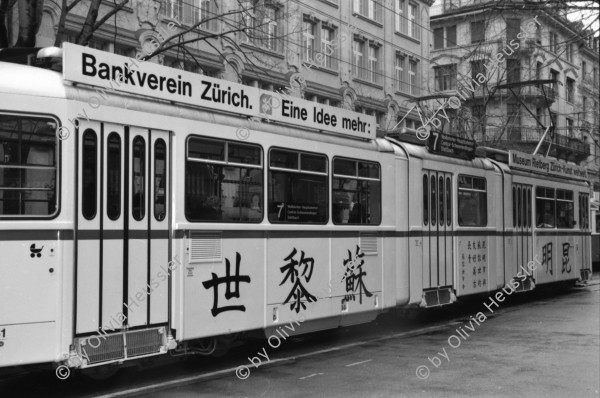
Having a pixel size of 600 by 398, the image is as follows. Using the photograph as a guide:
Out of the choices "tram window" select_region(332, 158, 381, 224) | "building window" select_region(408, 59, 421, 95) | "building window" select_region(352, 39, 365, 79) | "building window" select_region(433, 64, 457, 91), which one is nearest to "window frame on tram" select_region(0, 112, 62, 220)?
"tram window" select_region(332, 158, 381, 224)

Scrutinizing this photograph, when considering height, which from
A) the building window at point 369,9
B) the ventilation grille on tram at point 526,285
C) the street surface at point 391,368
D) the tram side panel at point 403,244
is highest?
the building window at point 369,9

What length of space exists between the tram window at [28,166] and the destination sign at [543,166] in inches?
473

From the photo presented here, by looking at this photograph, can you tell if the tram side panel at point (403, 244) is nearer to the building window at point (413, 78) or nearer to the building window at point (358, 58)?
the building window at point (358, 58)

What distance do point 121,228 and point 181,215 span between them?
2.70ft

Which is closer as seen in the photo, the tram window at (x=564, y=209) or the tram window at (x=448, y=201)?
the tram window at (x=448, y=201)

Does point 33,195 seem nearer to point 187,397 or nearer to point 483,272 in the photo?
point 187,397

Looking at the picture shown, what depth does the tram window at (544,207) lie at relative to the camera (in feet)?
59.3

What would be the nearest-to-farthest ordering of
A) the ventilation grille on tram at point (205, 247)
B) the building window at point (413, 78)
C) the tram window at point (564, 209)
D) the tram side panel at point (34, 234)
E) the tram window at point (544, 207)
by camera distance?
the tram side panel at point (34, 234), the ventilation grille on tram at point (205, 247), the tram window at point (544, 207), the tram window at point (564, 209), the building window at point (413, 78)

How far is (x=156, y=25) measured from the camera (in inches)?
898

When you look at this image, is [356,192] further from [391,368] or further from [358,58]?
[358,58]

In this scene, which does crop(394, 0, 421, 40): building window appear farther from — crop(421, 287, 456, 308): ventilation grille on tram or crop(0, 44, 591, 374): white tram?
crop(0, 44, 591, 374): white tram

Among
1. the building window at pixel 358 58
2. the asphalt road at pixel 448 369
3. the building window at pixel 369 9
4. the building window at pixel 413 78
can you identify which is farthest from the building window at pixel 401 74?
the asphalt road at pixel 448 369

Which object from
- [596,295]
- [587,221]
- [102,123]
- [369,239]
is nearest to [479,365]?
[369,239]

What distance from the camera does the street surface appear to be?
Answer: 7.98m
